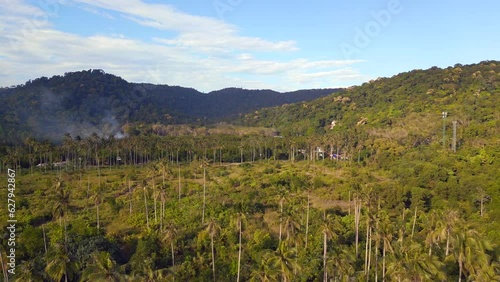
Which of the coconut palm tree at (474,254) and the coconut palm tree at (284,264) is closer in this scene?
the coconut palm tree at (284,264)

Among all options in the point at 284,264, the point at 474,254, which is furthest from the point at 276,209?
the point at 474,254

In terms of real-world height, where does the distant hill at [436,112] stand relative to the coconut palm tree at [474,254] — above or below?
above

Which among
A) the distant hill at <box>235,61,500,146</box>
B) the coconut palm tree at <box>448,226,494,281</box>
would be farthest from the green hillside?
the distant hill at <box>235,61,500,146</box>

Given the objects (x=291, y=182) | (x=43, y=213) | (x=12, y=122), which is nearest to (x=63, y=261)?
(x=43, y=213)

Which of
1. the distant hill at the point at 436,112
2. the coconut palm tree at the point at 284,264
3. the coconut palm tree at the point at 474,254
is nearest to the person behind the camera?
the coconut palm tree at the point at 284,264

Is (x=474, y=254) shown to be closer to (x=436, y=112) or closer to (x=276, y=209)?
(x=276, y=209)

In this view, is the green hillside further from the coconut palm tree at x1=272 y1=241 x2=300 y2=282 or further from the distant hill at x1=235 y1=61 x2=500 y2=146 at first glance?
the distant hill at x1=235 y1=61 x2=500 y2=146

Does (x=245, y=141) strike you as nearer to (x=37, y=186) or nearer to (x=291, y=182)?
(x=291, y=182)

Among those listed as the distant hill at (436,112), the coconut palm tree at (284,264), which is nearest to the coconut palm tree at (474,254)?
the coconut palm tree at (284,264)

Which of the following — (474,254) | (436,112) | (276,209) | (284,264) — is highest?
(436,112)

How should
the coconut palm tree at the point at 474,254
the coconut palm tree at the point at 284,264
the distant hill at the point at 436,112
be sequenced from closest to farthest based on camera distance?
the coconut palm tree at the point at 284,264, the coconut palm tree at the point at 474,254, the distant hill at the point at 436,112

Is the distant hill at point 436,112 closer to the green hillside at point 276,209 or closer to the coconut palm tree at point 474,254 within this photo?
the green hillside at point 276,209
